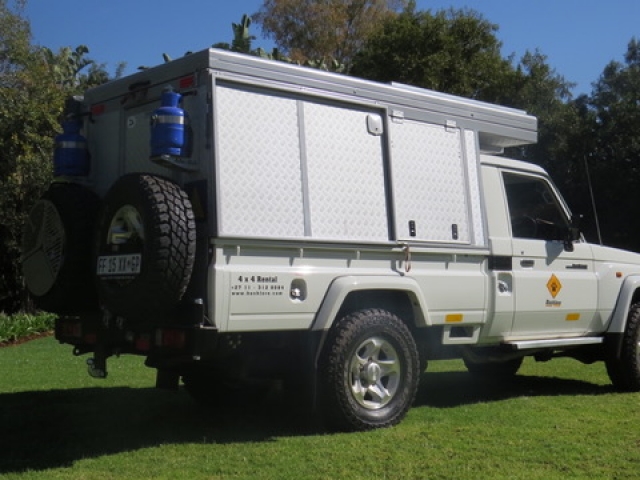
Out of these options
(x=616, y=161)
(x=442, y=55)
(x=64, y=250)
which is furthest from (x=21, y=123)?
(x=616, y=161)

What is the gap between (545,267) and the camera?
795 cm

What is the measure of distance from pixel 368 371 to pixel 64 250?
7.98ft

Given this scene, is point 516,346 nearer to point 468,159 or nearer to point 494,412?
point 494,412

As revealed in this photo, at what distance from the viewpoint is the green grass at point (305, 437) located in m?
5.32

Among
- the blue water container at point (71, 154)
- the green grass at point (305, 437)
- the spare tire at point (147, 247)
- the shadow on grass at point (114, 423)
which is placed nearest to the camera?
the green grass at point (305, 437)

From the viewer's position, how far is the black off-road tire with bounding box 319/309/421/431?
6219mm

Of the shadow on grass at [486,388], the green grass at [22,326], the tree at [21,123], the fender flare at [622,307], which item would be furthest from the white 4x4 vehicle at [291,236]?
the tree at [21,123]

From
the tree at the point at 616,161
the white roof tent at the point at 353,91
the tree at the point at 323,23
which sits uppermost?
the tree at the point at 323,23

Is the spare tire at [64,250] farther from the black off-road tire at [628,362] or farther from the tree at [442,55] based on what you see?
the tree at [442,55]

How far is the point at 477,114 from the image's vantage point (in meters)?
7.68

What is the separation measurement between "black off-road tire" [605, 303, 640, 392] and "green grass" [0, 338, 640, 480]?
176 mm

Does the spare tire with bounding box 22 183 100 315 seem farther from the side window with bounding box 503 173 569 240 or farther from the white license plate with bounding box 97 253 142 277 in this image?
the side window with bounding box 503 173 569 240

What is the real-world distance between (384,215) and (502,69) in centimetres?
2179

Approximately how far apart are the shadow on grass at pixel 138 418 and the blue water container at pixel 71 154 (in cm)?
204
